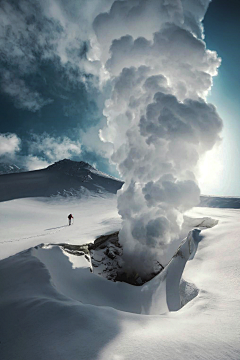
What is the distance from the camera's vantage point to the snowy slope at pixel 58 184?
4778cm

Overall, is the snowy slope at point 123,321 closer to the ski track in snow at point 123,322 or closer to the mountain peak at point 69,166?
the ski track in snow at point 123,322

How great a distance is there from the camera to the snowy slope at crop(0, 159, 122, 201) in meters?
47.8

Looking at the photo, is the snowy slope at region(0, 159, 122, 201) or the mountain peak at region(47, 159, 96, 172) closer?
the snowy slope at region(0, 159, 122, 201)

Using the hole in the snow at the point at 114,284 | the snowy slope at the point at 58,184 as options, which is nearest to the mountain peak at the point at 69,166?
the snowy slope at the point at 58,184

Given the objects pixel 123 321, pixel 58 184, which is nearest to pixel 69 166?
pixel 58 184

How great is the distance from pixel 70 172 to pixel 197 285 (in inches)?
3043

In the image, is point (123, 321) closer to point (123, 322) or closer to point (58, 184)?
point (123, 322)

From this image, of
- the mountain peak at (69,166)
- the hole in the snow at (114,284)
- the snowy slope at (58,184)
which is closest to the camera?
the hole in the snow at (114,284)

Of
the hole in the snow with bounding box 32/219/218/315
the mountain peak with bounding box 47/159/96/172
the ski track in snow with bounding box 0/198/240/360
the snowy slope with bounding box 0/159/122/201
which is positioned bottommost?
the hole in the snow with bounding box 32/219/218/315

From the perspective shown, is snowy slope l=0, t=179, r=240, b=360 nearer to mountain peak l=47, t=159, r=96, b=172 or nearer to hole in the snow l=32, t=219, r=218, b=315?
hole in the snow l=32, t=219, r=218, b=315

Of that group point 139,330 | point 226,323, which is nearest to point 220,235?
point 226,323

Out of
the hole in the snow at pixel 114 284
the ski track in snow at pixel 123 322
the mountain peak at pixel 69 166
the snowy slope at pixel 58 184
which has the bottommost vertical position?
the hole in the snow at pixel 114 284

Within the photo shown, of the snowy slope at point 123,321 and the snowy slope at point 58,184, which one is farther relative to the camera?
the snowy slope at point 58,184

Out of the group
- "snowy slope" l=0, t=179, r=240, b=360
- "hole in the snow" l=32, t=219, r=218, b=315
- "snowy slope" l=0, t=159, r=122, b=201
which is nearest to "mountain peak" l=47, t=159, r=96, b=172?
"snowy slope" l=0, t=159, r=122, b=201
